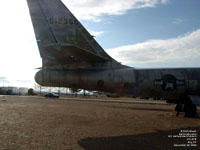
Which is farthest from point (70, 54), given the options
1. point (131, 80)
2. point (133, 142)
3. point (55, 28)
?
point (133, 142)

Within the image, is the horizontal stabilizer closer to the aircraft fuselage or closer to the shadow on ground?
the aircraft fuselage

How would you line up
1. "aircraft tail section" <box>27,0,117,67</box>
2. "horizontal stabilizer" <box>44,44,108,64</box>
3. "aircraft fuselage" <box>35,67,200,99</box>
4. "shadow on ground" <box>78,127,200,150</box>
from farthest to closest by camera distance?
"aircraft tail section" <box>27,0,117,67</box> < "aircraft fuselage" <box>35,67,200,99</box> < "horizontal stabilizer" <box>44,44,108,64</box> < "shadow on ground" <box>78,127,200,150</box>

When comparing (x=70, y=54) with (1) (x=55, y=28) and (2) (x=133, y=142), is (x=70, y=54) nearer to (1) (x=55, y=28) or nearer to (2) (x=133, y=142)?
(1) (x=55, y=28)

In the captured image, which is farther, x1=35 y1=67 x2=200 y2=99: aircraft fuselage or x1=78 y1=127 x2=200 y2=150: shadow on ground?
x1=35 y1=67 x2=200 y2=99: aircraft fuselage

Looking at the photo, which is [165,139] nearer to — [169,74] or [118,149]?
[118,149]

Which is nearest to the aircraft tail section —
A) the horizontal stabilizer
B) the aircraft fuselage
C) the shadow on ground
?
the horizontal stabilizer

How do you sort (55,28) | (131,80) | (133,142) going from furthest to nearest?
(131,80)
(55,28)
(133,142)

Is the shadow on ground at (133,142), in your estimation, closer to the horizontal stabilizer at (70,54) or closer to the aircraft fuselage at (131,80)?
the horizontal stabilizer at (70,54)

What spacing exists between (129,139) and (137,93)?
16.6 feet

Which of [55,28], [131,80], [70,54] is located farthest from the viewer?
[131,80]

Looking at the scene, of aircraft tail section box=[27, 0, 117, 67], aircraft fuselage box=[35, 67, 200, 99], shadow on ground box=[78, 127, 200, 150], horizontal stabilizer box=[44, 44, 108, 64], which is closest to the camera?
shadow on ground box=[78, 127, 200, 150]

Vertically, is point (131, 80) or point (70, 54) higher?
point (70, 54)

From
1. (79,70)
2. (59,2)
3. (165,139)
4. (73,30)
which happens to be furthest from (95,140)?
(59,2)

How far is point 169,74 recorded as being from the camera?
43.1ft
